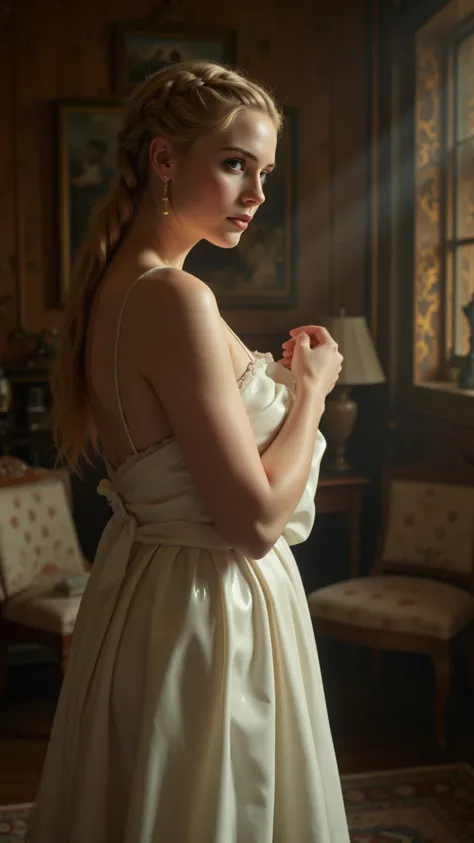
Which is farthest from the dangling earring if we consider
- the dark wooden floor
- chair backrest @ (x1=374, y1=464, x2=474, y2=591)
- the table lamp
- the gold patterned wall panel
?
the gold patterned wall panel

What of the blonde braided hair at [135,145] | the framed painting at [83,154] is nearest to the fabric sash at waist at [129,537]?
the blonde braided hair at [135,145]

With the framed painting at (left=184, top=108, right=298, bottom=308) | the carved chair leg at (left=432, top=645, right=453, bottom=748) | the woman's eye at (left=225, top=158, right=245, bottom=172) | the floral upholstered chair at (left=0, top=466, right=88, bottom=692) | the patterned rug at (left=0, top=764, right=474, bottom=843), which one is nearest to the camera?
the woman's eye at (left=225, top=158, right=245, bottom=172)

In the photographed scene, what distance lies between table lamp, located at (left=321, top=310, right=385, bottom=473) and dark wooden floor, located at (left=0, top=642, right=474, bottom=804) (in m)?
0.93

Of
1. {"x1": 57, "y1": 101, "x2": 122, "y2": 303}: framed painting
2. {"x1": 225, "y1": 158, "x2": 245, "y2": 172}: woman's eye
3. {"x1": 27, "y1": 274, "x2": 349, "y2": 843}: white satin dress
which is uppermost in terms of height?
{"x1": 57, "y1": 101, "x2": 122, "y2": 303}: framed painting

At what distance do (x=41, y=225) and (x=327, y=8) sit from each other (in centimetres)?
178

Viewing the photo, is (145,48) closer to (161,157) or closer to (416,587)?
(416,587)

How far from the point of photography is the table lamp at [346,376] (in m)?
4.14

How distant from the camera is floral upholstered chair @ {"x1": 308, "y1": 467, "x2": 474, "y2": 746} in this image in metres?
3.32

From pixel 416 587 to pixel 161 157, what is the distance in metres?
2.65

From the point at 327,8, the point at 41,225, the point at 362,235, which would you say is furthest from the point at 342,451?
the point at 327,8

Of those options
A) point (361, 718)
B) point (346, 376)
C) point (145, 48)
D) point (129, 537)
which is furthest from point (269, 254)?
point (129, 537)

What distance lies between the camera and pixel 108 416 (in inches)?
51.1

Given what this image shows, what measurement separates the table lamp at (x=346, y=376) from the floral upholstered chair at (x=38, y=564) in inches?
50.3

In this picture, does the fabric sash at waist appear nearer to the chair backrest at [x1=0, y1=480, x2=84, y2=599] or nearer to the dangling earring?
the dangling earring
